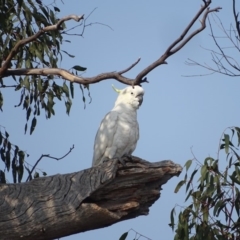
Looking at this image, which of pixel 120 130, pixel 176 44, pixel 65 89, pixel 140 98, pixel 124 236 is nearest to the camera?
pixel 176 44

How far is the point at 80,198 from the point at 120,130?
1.07 m

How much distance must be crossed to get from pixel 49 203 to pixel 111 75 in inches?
27.6

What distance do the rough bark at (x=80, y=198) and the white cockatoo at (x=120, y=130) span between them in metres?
0.82

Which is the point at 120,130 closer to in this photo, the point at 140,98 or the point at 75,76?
the point at 140,98

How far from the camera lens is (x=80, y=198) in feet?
10.7

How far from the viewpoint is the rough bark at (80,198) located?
3.24 metres

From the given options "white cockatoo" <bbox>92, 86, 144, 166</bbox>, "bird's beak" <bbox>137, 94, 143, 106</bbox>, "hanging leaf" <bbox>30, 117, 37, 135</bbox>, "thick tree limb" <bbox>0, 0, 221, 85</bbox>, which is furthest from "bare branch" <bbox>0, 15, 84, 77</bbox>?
"hanging leaf" <bbox>30, 117, 37, 135</bbox>

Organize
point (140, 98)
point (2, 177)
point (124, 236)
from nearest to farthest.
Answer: point (124, 236), point (140, 98), point (2, 177)

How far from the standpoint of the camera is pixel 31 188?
3.33 meters

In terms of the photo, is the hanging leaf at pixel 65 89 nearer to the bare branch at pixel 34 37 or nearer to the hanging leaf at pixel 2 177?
the hanging leaf at pixel 2 177

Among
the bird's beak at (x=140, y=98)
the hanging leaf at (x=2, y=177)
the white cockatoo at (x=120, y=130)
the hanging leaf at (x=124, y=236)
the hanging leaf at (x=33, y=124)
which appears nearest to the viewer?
the hanging leaf at (x=124, y=236)

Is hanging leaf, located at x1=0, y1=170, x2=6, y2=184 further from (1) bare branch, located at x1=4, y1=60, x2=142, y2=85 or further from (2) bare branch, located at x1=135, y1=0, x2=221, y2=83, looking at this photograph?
(2) bare branch, located at x1=135, y1=0, x2=221, y2=83

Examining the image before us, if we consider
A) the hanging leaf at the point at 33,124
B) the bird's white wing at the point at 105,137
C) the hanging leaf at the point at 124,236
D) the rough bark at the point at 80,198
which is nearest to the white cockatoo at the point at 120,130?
the bird's white wing at the point at 105,137

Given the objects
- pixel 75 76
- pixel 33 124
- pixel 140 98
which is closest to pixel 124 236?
pixel 140 98
